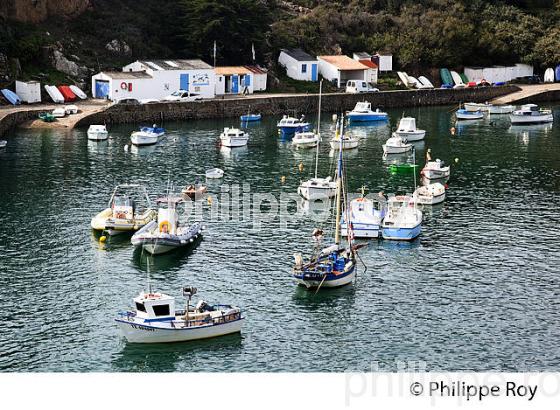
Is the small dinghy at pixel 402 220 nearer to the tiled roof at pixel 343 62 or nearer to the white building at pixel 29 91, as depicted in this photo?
the white building at pixel 29 91

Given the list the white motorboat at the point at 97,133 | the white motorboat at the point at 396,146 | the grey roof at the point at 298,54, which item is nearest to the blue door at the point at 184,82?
the grey roof at the point at 298,54

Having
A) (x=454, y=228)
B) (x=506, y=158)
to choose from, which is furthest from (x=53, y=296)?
(x=506, y=158)

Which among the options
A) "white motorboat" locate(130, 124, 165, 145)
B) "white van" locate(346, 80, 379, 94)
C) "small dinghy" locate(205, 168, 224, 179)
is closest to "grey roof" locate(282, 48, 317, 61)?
"white van" locate(346, 80, 379, 94)

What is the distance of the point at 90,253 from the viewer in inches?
2381

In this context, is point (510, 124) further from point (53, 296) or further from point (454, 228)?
point (53, 296)

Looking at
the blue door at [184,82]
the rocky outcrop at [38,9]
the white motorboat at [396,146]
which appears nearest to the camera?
the white motorboat at [396,146]

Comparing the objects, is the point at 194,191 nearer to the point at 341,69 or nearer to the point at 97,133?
the point at 97,133

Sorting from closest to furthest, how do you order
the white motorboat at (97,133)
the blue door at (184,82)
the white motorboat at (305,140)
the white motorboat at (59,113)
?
the white motorboat at (305,140) < the white motorboat at (97,133) < the white motorboat at (59,113) < the blue door at (184,82)

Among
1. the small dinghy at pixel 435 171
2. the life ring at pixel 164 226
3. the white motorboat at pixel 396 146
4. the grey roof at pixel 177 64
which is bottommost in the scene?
the life ring at pixel 164 226

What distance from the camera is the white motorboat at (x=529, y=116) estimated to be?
10812 centimetres

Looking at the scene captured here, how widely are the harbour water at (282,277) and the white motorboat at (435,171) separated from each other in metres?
1.35

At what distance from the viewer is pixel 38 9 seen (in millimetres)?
112562

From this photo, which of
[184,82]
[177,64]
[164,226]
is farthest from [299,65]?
[164,226]

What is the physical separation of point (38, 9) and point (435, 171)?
173 ft
